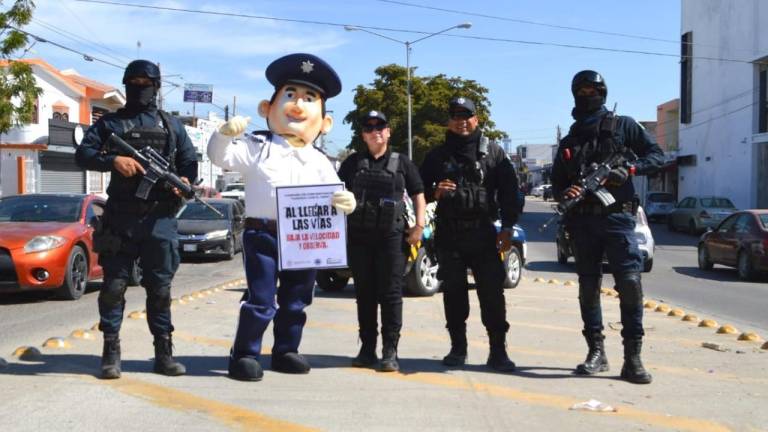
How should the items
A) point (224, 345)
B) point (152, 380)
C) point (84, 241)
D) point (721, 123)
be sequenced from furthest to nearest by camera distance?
point (721, 123)
point (84, 241)
point (224, 345)
point (152, 380)

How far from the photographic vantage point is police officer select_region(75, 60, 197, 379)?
523cm

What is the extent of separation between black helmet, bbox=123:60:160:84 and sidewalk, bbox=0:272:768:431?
191 cm

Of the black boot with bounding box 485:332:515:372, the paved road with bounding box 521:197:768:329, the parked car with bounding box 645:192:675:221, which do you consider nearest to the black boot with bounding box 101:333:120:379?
the black boot with bounding box 485:332:515:372

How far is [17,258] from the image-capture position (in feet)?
32.8

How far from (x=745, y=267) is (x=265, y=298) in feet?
41.7

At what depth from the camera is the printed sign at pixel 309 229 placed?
5344mm

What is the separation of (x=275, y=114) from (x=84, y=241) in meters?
6.24

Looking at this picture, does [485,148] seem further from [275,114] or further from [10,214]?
[10,214]

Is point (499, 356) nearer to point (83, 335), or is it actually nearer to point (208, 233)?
point (83, 335)

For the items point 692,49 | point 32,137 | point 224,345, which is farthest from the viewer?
point 692,49

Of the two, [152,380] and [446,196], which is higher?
[446,196]

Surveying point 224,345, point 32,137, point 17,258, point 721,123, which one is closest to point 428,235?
point 224,345

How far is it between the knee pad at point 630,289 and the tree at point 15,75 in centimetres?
1663

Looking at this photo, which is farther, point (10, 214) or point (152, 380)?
point (10, 214)
